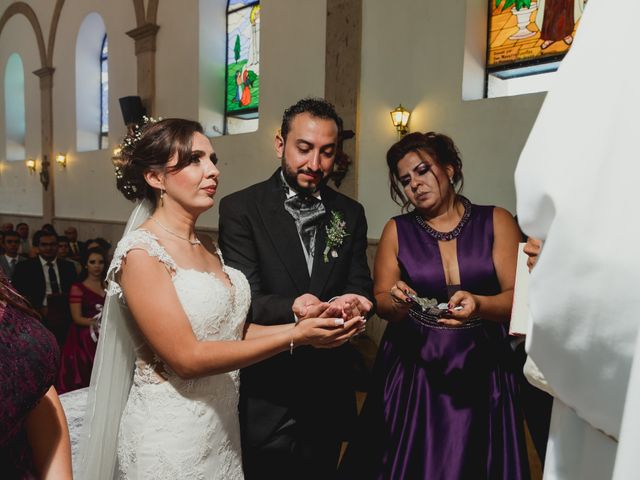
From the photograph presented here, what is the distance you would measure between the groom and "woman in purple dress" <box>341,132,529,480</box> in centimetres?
27

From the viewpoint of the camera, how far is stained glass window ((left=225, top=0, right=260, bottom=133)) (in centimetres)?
858

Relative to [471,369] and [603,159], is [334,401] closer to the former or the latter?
[471,369]

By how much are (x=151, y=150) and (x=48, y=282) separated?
4.82m

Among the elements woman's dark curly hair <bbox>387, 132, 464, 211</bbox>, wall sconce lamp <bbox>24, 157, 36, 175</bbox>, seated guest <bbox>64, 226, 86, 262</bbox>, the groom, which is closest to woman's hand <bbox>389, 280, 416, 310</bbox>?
the groom

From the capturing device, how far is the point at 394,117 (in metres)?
6.00

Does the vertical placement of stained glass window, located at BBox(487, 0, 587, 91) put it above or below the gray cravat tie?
above

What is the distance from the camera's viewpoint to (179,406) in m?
1.79

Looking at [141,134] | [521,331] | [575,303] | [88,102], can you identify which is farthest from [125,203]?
[575,303]

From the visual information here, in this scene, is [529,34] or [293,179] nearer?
[293,179]

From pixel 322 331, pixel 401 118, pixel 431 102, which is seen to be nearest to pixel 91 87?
pixel 401 118

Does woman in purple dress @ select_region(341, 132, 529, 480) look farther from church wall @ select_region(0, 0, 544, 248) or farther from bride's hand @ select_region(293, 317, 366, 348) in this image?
church wall @ select_region(0, 0, 544, 248)

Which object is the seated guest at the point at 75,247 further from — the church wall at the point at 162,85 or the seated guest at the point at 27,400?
the seated guest at the point at 27,400

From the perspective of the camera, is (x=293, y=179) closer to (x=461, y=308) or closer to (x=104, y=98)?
(x=461, y=308)

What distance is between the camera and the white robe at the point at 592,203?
25.1 inches
